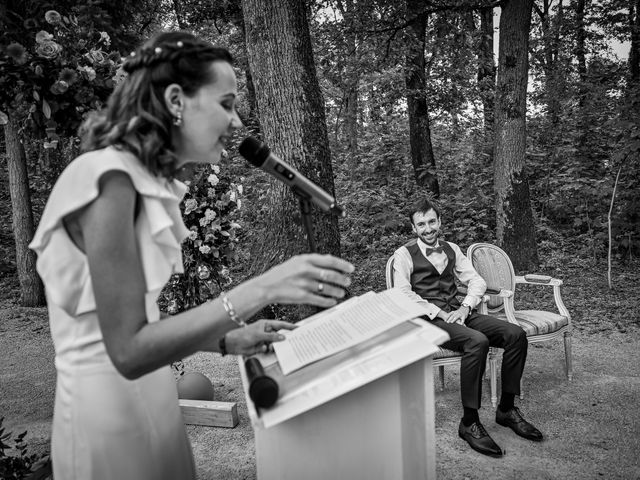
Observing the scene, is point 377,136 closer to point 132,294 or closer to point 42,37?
point 42,37

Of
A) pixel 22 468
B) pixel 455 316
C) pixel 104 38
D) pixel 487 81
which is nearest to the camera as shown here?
pixel 22 468

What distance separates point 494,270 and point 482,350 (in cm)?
127

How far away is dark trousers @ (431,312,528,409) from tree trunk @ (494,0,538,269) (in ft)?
14.0

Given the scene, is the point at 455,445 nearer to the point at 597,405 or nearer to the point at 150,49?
the point at 597,405

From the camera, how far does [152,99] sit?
102 centimetres

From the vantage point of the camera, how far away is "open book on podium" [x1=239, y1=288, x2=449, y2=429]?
993 mm

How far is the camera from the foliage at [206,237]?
4.06 metres

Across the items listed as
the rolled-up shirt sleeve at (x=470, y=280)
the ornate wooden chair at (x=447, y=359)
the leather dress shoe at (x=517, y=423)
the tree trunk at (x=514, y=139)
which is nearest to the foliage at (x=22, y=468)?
the ornate wooden chair at (x=447, y=359)

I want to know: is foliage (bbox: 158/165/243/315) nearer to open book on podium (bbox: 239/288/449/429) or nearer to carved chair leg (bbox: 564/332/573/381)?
open book on podium (bbox: 239/288/449/429)

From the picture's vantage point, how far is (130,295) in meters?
0.86

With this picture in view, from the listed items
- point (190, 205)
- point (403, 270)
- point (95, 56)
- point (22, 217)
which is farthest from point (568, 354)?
point (22, 217)

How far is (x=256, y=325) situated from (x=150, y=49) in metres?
0.77

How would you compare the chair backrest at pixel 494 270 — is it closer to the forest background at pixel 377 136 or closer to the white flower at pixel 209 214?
the forest background at pixel 377 136

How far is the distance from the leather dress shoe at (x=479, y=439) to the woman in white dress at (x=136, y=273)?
97.3 inches
